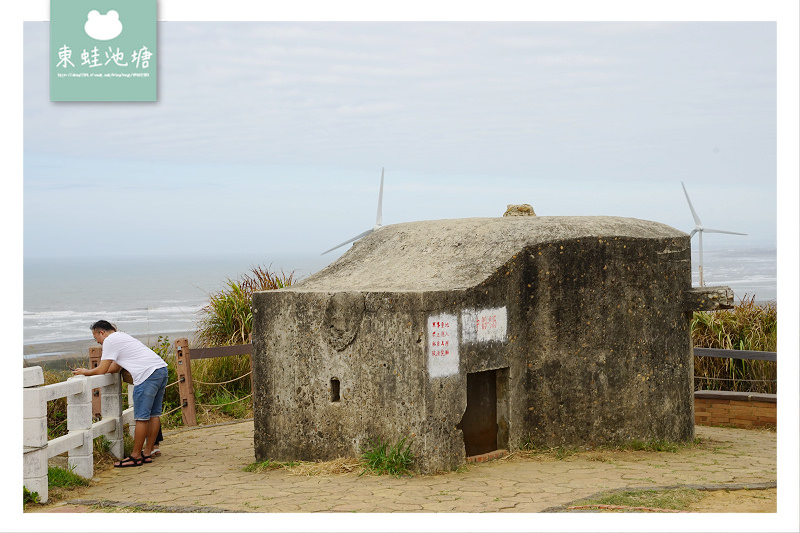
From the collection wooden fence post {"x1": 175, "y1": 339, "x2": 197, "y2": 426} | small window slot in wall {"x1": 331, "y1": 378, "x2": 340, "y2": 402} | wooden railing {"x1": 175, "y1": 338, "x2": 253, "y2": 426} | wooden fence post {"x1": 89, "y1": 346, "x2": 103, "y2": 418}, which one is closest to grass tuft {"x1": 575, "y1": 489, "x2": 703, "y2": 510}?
small window slot in wall {"x1": 331, "y1": 378, "x2": 340, "y2": 402}

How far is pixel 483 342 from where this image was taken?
9.05 metres

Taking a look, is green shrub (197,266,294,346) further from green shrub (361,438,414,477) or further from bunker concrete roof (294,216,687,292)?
green shrub (361,438,414,477)

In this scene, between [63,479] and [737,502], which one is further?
[63,479]

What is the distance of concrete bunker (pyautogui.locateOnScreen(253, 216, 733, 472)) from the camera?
8703mm

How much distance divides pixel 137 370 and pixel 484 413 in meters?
3.49

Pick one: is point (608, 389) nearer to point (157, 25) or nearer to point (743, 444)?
point (743, 444)

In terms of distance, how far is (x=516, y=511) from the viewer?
23.6 feet

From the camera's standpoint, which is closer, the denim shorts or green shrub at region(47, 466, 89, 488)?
green shrub at region(47, 466, 89, 488)

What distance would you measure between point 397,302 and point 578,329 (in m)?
2.20

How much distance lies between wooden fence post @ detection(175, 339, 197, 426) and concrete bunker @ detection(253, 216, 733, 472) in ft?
9.74

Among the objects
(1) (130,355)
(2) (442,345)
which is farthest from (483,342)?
(1) (130,355)

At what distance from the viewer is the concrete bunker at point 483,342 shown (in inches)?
343

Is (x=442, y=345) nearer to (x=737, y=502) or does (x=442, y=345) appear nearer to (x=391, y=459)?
(x=391, y=459)

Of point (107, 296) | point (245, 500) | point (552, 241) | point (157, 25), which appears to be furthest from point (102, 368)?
point (107, 296)
